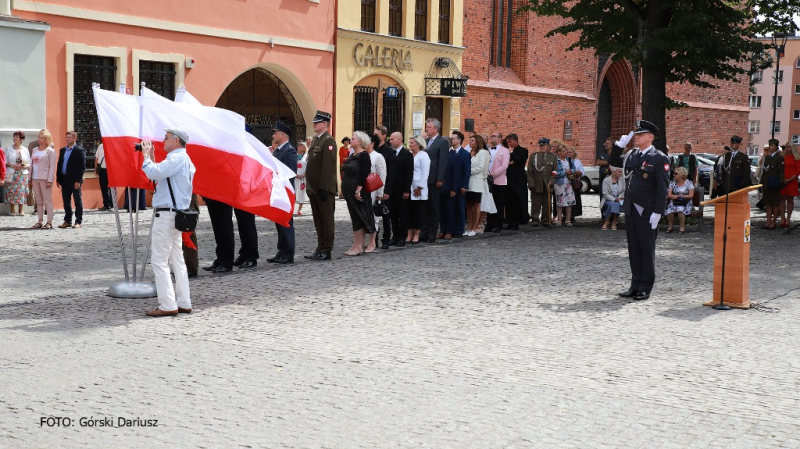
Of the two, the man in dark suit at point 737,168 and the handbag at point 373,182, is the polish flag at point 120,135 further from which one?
the man in dark suit at point 737,168

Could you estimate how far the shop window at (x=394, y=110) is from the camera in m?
29.9

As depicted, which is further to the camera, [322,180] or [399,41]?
[399,41]

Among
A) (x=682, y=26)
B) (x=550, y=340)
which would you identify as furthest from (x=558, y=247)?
(x=550, y=340)

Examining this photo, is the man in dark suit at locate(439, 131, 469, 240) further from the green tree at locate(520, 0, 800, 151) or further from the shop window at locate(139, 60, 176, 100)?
the shop window at locate(139, 60, 176, 100)

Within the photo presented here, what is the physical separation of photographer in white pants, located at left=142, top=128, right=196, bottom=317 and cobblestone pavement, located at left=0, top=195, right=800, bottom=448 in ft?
0.76

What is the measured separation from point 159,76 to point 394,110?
898 centimetres

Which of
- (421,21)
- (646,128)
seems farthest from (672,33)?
(421,21)

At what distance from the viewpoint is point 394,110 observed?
3027cm

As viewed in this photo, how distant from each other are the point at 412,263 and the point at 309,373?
21.8 ft

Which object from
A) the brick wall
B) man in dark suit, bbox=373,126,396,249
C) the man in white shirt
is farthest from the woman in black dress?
the brick wall

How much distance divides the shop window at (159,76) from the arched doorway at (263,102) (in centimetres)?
241

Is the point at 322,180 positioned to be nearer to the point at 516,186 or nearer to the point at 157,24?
the point at 516,186

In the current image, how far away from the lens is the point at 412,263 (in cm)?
1377

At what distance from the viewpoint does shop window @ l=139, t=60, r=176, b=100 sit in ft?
74.0
